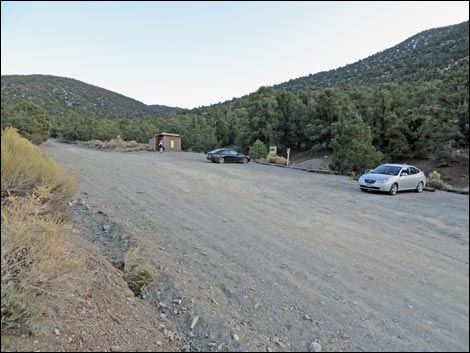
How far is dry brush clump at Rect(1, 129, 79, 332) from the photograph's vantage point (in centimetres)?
257

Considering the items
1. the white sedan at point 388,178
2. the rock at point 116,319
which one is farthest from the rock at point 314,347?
the white sedan at point 388,178

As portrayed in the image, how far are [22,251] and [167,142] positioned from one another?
122 feet

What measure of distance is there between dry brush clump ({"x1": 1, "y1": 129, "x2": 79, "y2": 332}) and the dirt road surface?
134 cm

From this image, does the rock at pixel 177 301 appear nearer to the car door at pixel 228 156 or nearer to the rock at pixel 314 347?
the rock at pixel 314 347

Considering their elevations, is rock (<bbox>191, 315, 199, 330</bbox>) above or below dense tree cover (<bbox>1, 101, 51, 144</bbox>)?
below

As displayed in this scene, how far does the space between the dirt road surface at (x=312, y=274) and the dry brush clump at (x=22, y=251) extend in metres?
1.34

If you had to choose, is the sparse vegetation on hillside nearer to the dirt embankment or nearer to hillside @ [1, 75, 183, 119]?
hillside @ [1, 75, 183, 119]

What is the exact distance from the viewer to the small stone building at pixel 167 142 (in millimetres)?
39156

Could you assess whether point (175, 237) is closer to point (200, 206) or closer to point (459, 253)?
point (200, 206)

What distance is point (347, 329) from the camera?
286 centimetres

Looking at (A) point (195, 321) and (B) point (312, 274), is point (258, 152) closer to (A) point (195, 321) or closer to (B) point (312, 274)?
(B) point (312, 274)

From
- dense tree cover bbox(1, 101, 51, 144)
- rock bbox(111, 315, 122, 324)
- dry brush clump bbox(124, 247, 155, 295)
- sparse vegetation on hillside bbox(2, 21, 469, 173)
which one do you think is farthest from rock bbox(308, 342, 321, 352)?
dense tree cover bbox(1, 101, 51, 144)

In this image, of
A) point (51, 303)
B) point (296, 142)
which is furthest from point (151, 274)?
point (296, 142)

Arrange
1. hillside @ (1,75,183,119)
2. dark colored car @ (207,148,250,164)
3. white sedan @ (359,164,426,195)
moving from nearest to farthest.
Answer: hillside @ (1,75,183,119)
white sedan @ (359,164,426,195)
dark colored car @ (207,148,250,164)
